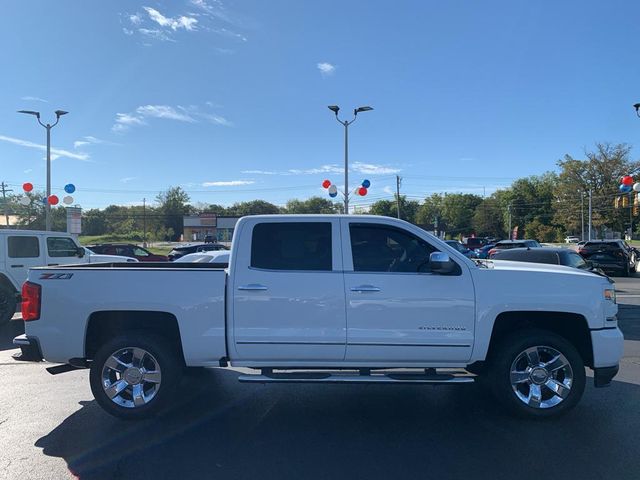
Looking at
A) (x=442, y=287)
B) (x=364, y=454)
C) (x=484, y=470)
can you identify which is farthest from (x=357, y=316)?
(x=484, y=470)

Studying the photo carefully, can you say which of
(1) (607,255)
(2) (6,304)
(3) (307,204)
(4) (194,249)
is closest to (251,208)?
(3) (307,204)

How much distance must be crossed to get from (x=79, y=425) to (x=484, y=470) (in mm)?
3748

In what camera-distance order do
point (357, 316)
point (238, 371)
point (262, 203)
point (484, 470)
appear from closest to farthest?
point (484, 470), point (357, 316), point (238, 371), point (262, 203)

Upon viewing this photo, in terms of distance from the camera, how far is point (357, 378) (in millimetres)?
4566

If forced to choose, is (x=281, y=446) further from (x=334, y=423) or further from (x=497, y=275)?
(x=497, y=275)

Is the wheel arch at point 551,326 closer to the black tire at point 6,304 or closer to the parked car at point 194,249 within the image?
the black tire at point 6,304

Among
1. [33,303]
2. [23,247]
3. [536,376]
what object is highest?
[23,247]

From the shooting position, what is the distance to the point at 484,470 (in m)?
3.72

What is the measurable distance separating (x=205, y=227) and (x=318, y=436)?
9070 cm

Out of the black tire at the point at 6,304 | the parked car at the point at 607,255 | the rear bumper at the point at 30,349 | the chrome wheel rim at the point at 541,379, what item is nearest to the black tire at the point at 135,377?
the rear bumper at the point at 30,349

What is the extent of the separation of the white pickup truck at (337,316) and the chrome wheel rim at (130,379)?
0.01 meters

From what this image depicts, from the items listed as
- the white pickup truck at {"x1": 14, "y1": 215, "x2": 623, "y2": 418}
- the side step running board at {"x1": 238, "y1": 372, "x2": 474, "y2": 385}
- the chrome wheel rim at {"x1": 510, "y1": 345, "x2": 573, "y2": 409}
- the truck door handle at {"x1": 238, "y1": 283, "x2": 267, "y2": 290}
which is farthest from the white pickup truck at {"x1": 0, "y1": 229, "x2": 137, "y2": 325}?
the chrome wheel rim at {"x1": 510, "y1": 345, "x2": 573, "y2": 409}

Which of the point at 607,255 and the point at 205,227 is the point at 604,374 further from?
the point at 205,227

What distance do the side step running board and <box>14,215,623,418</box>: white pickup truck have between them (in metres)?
0.02
